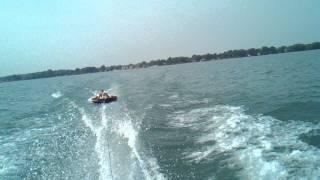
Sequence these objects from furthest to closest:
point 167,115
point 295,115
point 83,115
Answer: point 83,115 < point 167,115 < point 295,115

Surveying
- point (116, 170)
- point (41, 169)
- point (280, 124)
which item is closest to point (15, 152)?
point (41, 169)

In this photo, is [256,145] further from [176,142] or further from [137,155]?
[137,155]

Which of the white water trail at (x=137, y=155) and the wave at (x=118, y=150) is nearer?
the white water trail at (x=137, y=155)

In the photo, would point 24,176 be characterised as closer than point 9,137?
Yes

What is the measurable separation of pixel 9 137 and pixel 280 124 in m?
14.7

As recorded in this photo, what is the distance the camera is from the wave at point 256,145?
14.5 m

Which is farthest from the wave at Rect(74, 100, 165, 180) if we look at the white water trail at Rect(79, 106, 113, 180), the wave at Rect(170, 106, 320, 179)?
the wave at Rect(170, 106, 320, 179)

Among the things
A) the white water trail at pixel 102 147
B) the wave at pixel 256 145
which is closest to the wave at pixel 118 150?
the white water trail at pixel 102 147

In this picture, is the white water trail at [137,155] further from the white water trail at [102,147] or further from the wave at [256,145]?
the wave at [256,145]

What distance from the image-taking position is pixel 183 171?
1581cm

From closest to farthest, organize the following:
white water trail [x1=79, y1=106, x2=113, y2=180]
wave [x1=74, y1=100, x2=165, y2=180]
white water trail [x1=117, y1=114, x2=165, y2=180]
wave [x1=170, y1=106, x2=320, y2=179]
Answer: wave [x1=170, y1=106, x2=320, y2=179] < white water trail [x1=117, y1=114, x2=165, y2=180] < wave [x1=74, y1=100, x2=165, y2=180] < white water trail [x1=79, y1=106, x2=113, y2=180]

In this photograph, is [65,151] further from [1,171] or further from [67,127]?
[67,127]

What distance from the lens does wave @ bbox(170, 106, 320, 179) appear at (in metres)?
14.5

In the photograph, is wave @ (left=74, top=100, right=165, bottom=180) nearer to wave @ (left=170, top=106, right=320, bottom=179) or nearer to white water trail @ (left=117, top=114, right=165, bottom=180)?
white water trail @ (left=117, top=114, right=165, bottom=180)
